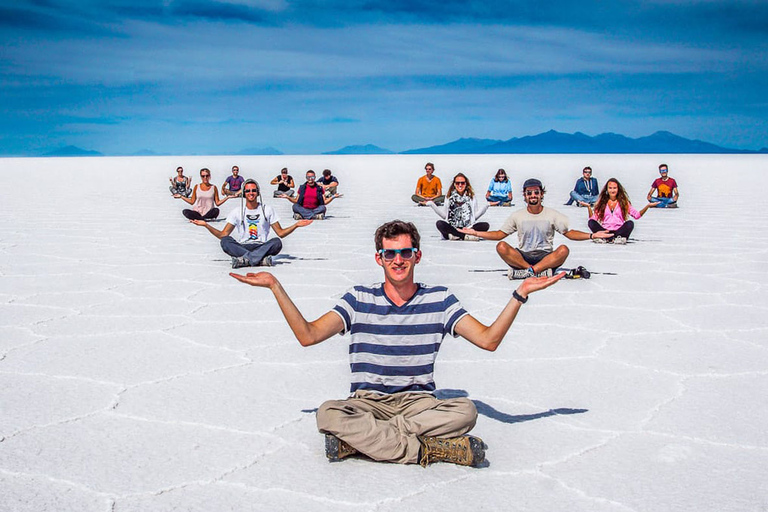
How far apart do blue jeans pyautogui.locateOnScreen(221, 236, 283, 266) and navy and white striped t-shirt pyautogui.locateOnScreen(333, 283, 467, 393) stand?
4.76 m

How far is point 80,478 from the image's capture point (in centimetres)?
263

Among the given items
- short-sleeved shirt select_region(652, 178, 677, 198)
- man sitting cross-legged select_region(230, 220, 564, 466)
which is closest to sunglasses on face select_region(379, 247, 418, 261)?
man sitting cross-legged select_region(230, 220, 564, 466)

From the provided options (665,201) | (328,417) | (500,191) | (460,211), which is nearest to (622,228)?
(460,211)

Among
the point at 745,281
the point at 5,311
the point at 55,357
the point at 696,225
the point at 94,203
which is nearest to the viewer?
the point at 55,357

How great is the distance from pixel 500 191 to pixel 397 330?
1209cm

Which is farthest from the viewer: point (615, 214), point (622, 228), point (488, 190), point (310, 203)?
point (488, 190)

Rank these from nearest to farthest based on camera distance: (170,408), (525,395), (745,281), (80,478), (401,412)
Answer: (80,478) → (401,412) → (170,408) → (525,395) → (745,281)

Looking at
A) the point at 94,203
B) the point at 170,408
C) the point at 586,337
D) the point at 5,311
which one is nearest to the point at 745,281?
the point at 586,337

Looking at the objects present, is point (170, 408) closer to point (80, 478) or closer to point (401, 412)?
point (80, 478)

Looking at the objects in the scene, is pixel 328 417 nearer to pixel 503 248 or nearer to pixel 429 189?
pixel 503 248

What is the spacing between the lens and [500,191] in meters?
14.7

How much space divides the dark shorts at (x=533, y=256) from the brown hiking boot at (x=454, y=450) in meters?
4.09

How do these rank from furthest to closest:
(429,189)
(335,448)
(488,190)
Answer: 1. (429,189)
2. (488,190)
3. (335,448)

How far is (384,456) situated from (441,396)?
812mm
